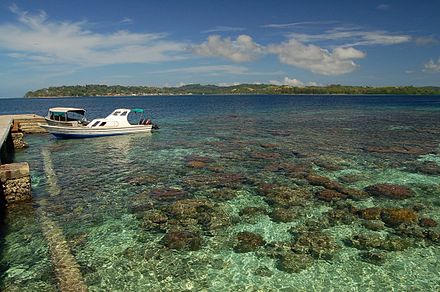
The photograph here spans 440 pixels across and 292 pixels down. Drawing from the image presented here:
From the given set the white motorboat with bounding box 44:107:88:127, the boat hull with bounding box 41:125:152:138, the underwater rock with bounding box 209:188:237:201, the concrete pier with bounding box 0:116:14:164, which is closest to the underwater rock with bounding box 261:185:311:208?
the underwater rock with bounding box 209:188:237:201

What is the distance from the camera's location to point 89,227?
14141 millimetres

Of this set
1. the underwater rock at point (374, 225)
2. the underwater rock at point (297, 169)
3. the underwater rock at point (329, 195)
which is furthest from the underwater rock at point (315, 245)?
the underwater rock at point (297, 169)

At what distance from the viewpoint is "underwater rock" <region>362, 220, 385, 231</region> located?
1376 centimetres

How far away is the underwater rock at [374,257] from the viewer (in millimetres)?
11275

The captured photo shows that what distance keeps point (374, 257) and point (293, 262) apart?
298 centimetres

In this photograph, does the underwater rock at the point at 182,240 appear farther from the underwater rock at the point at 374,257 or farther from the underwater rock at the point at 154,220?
the underwater rock at the point at 374,257

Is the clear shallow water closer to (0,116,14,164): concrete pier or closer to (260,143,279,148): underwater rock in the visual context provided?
(0,116,14,164): concrete pier

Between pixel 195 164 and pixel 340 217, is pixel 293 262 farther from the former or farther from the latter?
pixel 195 164

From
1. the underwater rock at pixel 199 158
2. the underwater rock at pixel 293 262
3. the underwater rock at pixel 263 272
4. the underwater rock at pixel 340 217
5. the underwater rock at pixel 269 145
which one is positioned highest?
the underwater rock at pixel 269 145

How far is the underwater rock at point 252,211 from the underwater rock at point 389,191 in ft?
22.6

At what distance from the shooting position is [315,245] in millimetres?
12344

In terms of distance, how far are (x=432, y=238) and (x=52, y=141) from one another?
38.5 m

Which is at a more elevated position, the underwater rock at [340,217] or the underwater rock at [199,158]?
the underwater rock at [199,158]

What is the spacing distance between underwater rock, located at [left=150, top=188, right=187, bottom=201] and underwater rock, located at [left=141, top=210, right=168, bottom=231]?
1969 millimetres
